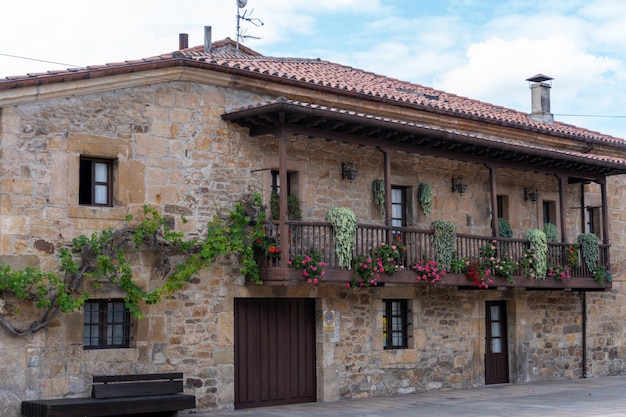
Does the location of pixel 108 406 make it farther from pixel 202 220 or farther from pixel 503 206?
pixel 503 206

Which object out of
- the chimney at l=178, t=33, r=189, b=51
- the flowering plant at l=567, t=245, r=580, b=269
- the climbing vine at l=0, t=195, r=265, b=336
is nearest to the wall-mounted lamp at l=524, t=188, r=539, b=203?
the flowering plant at l=567, t=245, r=580, b=269

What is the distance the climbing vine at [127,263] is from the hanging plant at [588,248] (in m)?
7.07

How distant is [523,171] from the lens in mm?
17156

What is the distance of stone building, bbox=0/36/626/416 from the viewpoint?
37.0ft

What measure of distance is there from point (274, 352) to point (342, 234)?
7.16 ft

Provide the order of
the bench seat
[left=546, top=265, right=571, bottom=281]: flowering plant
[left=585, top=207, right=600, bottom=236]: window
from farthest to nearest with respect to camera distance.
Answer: [left=585, top=207, right=600, bottom=236]: window, [left=546, top=265, right=571, bottom=281]: flowering plant, the bench seat

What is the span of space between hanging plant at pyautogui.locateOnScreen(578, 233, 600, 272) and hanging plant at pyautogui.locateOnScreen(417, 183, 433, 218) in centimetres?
347

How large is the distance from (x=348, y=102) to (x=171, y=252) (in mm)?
4147

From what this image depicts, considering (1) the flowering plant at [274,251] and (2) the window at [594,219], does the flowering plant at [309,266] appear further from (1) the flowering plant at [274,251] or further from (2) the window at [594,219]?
(2) the window at [594,219]

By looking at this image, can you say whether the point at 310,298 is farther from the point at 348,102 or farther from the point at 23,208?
the point at 23,208

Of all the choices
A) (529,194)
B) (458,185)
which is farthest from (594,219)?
(458,185)

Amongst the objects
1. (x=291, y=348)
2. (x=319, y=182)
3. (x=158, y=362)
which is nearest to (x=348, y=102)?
(x=319, y=182)

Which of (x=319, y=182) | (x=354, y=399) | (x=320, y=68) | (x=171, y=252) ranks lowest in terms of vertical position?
(x=354, y=399)

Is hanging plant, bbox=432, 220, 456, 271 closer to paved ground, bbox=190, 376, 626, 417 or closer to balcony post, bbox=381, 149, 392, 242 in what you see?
balcony post, bbox=381, 149, 392, 242
